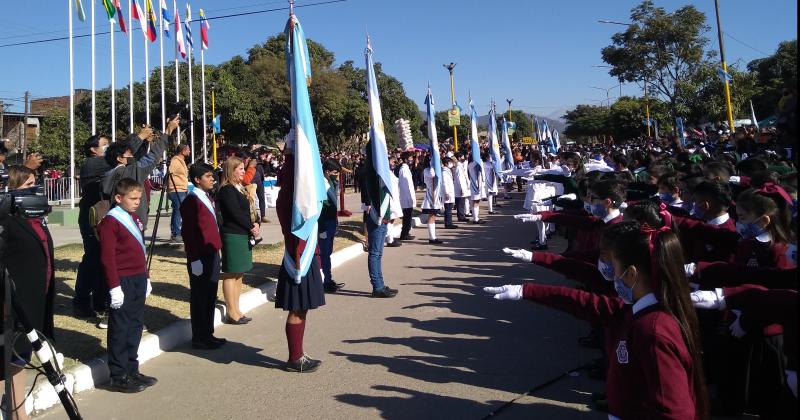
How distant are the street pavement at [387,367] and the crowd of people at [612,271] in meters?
0.26

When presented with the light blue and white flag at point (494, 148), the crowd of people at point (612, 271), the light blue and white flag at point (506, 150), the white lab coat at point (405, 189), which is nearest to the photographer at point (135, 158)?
the crowd of people at point (612, 271)

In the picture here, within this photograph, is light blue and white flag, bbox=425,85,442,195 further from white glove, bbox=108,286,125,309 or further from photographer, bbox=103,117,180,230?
white glove, bbox=108,286,125,309

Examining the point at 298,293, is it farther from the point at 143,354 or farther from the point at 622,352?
the point at 622,352

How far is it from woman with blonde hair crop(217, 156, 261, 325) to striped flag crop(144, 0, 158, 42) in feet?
51.6

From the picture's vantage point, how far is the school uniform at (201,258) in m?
6.22

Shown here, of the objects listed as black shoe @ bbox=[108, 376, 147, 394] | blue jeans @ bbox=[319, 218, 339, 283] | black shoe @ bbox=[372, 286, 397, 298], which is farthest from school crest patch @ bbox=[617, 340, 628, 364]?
blue jeans @ bbox=[319, 218, 339, 283]

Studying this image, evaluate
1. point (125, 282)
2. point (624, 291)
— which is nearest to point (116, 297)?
point (125, 282)

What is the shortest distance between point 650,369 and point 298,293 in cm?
350

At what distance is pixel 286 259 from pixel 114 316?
4.77 ft

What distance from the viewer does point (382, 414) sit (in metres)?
4.52

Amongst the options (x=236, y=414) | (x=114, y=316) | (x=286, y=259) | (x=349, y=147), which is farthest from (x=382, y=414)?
(x=349, y=147)

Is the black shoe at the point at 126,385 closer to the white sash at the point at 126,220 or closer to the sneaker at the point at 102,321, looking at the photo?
the white sash at the point at 126,220

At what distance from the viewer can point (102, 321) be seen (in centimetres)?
657

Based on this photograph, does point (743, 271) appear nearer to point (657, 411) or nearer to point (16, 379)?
point (657, 411)
